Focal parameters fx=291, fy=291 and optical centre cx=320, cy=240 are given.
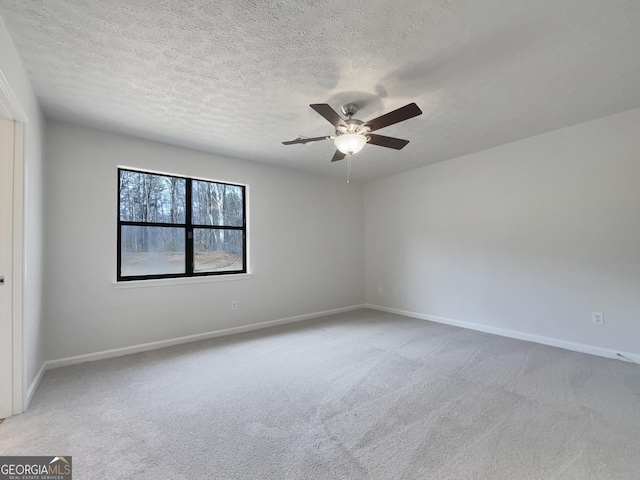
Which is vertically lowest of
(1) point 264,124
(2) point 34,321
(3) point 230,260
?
(2) point 34,321

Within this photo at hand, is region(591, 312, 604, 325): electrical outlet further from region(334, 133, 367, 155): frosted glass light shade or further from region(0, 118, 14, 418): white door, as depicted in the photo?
region(0, 118, 14, 418): white door

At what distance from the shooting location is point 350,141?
242cm

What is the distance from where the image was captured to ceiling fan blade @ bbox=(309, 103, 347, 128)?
2.01 m

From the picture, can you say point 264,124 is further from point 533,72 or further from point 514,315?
point 514,315

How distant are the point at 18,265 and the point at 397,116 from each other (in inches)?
114

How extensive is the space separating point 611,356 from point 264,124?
433 centimetres

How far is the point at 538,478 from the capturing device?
147 cm

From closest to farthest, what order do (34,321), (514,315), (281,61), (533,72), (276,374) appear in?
(281,61) → (533,72) → (34,321) → (276,374) → (514,315)

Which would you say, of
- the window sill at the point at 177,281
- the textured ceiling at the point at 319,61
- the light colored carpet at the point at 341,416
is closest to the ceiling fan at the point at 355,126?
the textured ceiling at the point at 319,61

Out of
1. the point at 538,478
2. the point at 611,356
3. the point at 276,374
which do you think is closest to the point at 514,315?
the point at 611,356

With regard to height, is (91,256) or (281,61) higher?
(281,61)

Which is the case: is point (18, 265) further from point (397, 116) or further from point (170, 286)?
point (397, 116)

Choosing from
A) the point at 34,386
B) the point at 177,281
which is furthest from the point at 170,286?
the point at 34,386

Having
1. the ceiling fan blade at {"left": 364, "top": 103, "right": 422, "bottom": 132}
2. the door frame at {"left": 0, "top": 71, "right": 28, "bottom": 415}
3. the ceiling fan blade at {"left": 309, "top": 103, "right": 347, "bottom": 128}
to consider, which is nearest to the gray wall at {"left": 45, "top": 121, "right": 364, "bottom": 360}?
the door frame at {"left": 0, "top": 71, "right": 28, "bottom": 415}
